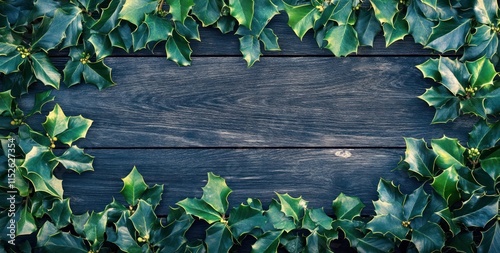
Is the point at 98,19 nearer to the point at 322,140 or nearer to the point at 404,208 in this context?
the point at 322,140

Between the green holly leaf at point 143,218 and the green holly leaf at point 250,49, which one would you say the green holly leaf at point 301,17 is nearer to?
the green holly leaf at point 250,49

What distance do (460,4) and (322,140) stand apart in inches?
15.6

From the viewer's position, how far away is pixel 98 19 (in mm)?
1230

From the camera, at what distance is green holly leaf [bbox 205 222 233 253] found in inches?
45.7

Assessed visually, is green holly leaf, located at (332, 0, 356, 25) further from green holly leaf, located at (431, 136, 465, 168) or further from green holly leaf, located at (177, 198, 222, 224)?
green holly leaf, located at (177, 198, 222, 224)

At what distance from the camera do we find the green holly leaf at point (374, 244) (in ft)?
3.81

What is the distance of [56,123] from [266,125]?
43cm

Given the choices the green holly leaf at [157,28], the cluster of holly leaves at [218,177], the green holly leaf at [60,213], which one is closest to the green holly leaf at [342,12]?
the cluster of holly leaves at [218,177]

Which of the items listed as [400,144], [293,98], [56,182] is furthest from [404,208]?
[56,182]

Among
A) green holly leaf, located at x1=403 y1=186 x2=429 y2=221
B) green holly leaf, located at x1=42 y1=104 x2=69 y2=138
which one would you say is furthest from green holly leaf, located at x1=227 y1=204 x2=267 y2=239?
green holly leaf, located at x1=42 y1=104 x2=69 y2=138

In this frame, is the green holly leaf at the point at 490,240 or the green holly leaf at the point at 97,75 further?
the green holly leaf at the point at 97,75

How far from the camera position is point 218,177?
119 centimetres

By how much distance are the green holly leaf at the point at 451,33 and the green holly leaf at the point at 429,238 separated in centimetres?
36

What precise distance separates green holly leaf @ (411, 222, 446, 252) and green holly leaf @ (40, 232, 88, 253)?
65 cm
